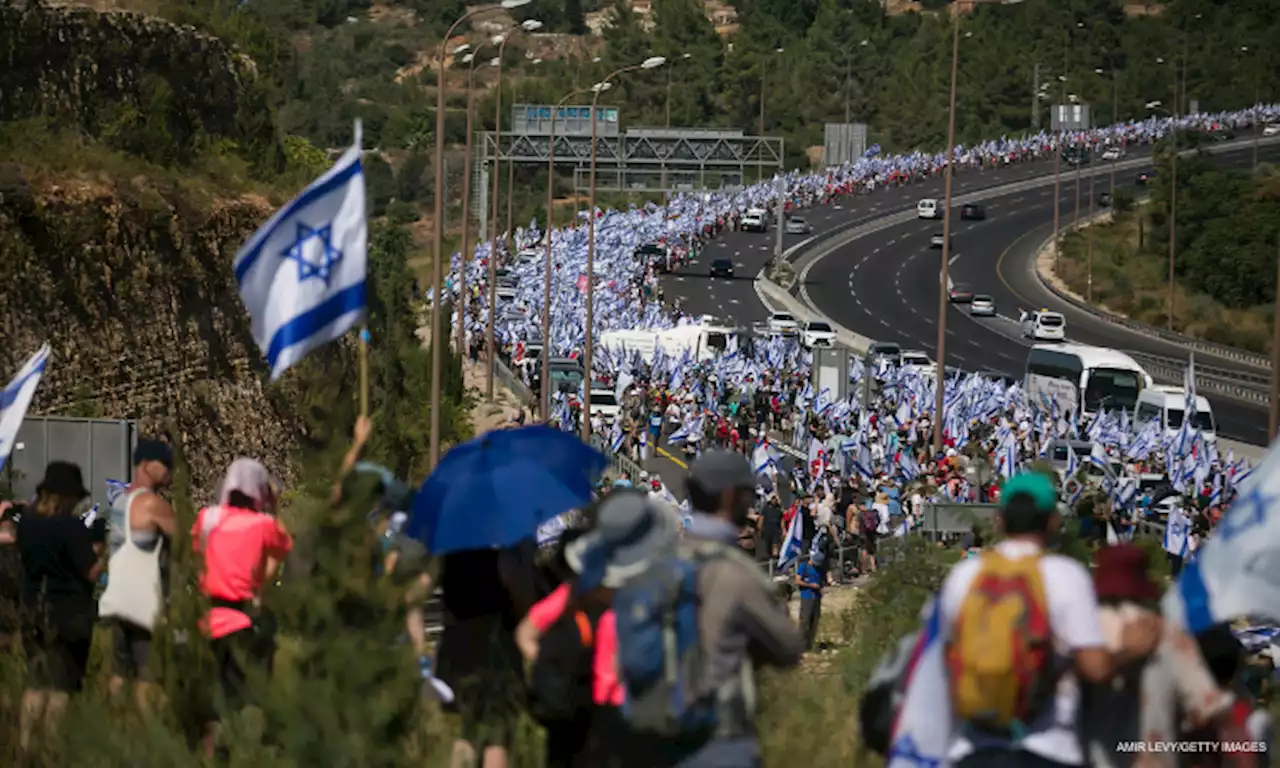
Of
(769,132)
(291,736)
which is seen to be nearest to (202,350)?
(291,736)

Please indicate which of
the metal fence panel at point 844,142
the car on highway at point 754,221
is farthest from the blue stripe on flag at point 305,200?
the metal fence panel at point 844,142

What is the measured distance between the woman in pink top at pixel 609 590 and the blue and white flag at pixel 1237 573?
1.76m

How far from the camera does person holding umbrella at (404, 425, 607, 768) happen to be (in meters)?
7.34

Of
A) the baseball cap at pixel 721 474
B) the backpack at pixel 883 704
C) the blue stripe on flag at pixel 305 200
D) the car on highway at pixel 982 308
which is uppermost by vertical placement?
the blue stripe on flag at pixel 305 200

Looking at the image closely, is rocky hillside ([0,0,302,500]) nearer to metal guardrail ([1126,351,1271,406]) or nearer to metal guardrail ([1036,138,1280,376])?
metal guardrail ([1126,351,1271,406])

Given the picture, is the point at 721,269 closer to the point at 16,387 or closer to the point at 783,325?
the point at 783,325

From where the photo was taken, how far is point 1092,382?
49.4 metres

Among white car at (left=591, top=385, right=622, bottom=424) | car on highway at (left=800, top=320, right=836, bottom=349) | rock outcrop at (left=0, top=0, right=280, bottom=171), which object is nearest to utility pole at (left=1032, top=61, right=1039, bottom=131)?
car on highway at (left=800, top=320, right=836, bottom=349)

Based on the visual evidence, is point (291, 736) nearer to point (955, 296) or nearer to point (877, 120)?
point (955, 296)

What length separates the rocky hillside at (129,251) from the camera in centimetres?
2422

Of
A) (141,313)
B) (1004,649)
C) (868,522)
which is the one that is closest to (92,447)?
(141,313)

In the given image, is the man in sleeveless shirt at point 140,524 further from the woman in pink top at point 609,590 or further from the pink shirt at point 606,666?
the pink shirt at point 606,666

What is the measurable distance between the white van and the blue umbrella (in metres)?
34.1

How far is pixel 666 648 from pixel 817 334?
56356 mm
